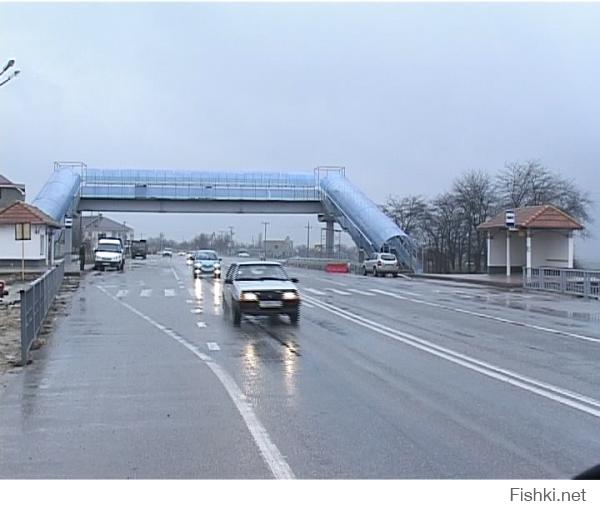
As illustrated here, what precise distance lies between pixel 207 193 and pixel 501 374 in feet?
203

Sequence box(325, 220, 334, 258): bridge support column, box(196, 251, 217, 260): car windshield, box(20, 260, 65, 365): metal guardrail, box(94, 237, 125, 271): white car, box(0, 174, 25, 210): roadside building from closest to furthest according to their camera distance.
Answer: box(20, 260, 65, 365): metal guardrail
box(196, 251, 217, 260): car windshield
box(94, 237, 125, 271): white car
box(0, 174, 25, 210): roadside building
box(325, 220, 334, 258): bridge support column

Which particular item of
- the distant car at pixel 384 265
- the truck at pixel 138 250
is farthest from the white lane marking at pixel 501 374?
the truck at pixel 138 250

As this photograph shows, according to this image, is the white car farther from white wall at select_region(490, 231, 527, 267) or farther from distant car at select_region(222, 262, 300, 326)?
distant car at select_region(222, 262, 300, 326)

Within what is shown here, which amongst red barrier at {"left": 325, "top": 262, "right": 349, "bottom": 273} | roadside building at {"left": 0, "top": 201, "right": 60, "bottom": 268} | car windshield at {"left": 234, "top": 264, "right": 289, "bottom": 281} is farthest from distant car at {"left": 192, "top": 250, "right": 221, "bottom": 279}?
car windshield at {"left": 234, "top": 264, "right": 289, "bottom": 281}

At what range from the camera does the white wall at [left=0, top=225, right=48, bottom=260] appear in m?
51.2

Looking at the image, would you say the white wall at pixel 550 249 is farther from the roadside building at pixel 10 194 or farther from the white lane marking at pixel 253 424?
the roadside building at pixel 10 194

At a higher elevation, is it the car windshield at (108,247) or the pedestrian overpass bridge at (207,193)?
the pedestrian overpass bridge at (207,193)

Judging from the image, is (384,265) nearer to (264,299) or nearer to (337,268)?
(337,268)

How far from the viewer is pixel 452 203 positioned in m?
87.2

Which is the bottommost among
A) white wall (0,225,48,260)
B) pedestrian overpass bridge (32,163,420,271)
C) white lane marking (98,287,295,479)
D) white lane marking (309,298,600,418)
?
white lane marking (98,287,295,479)

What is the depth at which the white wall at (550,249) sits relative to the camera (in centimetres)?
4812

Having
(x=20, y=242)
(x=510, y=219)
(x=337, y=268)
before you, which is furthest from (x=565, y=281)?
(x=337, y=268)
